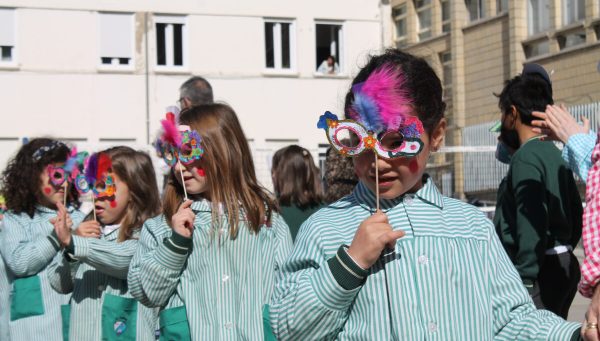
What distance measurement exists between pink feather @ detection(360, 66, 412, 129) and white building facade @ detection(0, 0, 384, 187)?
2633 cm

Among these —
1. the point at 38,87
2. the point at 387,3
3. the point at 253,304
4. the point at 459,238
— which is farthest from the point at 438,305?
the point at 387,3

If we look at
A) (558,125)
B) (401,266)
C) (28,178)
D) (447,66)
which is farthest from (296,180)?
(447,66)

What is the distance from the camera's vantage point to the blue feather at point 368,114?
333cm

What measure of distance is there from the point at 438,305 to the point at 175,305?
6.20ft

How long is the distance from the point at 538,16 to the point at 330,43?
767cm

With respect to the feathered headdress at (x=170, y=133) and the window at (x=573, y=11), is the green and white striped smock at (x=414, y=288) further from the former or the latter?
the window at (x=573, y=11)

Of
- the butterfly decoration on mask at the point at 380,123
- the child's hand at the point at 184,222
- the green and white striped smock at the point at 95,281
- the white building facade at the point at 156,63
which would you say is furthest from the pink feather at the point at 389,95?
the white building facade at the point at 156,63

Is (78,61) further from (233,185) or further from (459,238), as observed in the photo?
(459,238)

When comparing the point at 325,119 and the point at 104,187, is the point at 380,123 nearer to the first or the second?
the point at 325,119

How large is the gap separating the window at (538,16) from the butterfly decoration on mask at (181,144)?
24603 millimetres

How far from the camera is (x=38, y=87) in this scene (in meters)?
30.9

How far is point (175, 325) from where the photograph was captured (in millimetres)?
4773

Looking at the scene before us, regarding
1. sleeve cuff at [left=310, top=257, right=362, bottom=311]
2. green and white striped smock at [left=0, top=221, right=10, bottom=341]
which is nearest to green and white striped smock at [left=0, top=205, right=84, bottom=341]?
green and white striped smock at [left=0, top=221, right=10, bottom=341]

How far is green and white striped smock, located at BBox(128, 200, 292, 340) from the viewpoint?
477 cm
